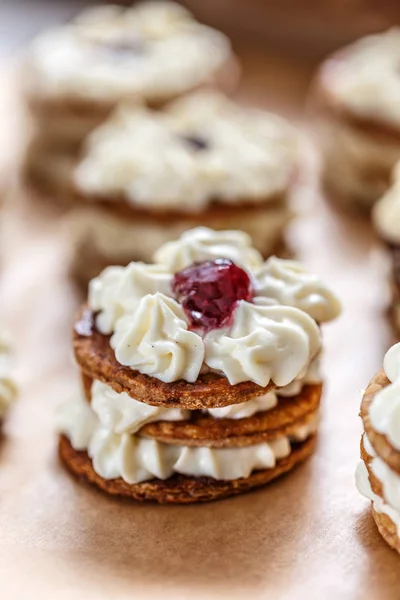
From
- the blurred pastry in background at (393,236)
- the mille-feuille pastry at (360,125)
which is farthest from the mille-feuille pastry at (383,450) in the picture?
the mille-feuille pastry at (360,125)

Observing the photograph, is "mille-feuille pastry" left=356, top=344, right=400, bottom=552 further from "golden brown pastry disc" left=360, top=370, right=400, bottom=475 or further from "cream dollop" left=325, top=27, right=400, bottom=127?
"cream dollop" left=325, top=27, right=400, bottom=127

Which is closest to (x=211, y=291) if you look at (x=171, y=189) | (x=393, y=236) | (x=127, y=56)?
(x=393, y=236)

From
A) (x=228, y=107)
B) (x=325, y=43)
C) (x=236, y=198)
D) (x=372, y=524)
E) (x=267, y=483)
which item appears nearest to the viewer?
(x=372, y=524)

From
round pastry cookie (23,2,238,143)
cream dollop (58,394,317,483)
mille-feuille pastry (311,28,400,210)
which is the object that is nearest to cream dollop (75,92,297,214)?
mille-feuille pastry (311,28,400,210)

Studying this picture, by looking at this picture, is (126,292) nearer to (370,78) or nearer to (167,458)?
(167,458)

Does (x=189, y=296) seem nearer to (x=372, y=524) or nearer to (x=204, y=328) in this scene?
(x=204, y=328)

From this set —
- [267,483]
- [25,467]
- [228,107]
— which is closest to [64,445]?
[25,467]

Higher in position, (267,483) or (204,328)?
(204,328)
